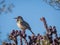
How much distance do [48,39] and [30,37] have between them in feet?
1.08

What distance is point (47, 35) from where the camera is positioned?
2447 millimetres

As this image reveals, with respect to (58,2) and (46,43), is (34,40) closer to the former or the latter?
(46,43)

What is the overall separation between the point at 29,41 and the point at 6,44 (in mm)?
267

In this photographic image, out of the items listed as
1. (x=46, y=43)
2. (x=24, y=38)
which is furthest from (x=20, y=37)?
(x=46, y=43)

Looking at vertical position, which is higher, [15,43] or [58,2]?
[58,2]

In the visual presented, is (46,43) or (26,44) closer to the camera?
(46,43)

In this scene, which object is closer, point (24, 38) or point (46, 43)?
point (46, 43)

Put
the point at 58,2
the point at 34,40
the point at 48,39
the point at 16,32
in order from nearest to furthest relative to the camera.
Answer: the point at 48,39, the point at 34,40, the point at 16,32, the point at 58,2

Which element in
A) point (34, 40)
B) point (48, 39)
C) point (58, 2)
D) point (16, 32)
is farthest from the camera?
point (58, 2)

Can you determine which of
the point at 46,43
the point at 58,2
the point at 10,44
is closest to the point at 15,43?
the point at 10,44

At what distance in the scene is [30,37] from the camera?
8.87 ft

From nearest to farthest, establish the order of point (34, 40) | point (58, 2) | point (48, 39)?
point (48, 39) → point (34, 40) → point (58, 2)

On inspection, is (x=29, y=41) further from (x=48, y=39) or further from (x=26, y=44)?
(x=48, y=39)

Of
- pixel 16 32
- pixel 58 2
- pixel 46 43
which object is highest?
pixel 58 2
